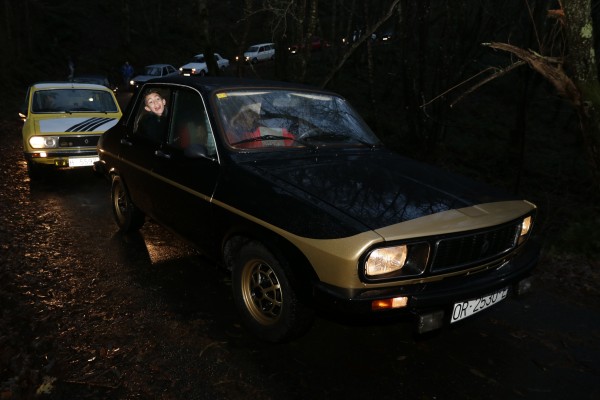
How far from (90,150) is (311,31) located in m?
6.21

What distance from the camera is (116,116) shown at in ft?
27.4

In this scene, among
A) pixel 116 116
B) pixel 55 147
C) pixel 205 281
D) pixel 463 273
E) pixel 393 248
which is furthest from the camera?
pixel 116 116

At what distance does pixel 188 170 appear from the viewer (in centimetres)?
388

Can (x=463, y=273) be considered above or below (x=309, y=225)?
below

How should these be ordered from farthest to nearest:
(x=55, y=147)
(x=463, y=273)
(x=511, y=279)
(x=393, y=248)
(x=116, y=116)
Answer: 1. (x=116, y=116)
2. (x=55, y=147)
3. (x=511, y=279)
4. (x=463, y=273)
5. (x=393, y=248)

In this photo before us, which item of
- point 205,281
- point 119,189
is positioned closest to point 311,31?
point 119,189

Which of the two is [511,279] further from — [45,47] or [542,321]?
[45,47]

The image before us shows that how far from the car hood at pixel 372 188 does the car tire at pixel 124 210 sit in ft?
8.07

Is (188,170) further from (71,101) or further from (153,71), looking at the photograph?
(153,71)

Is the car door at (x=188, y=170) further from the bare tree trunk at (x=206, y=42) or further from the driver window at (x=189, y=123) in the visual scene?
the bare tree trunk at (x=206, y=42)

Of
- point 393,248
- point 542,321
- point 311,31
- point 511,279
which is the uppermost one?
point 311,31

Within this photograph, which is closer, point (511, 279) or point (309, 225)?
point (309, 225)

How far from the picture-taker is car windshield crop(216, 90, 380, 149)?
3.74 metres

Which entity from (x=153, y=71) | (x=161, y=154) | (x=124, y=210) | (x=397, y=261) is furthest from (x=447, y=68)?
(x=153, y=71)
